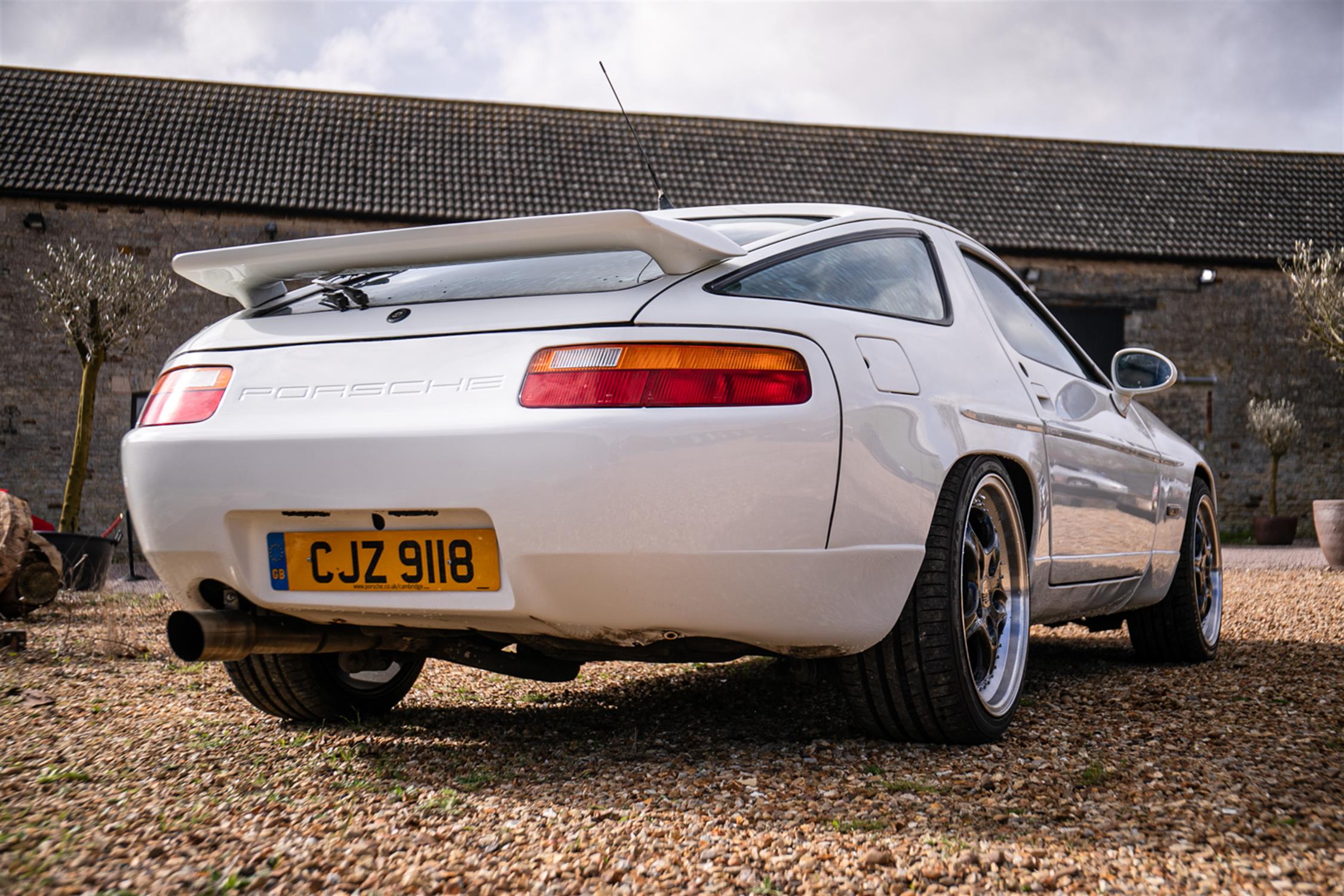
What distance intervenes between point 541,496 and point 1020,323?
6.98 ft

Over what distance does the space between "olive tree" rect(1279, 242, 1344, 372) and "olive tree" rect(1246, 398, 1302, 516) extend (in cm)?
122

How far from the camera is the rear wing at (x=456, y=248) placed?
236 centimetres

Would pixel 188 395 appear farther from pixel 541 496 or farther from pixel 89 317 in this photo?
pixel 89 317

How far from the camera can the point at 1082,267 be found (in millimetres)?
21016

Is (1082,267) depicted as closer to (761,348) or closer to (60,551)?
(60,551)

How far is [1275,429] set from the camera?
64.0 feet

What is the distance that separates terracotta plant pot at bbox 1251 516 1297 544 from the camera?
18.8 meters

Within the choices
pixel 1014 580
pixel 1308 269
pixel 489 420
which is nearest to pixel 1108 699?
pixel 1014 580

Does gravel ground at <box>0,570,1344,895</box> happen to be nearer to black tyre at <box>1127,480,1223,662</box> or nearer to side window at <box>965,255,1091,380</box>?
black tyre at <box>1127,480,1223,662</box>

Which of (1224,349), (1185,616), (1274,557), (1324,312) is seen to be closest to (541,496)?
(1185,616)

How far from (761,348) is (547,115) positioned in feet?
69.5

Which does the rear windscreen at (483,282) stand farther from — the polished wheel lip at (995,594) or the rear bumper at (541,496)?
the polished wheel lip at (995,594)

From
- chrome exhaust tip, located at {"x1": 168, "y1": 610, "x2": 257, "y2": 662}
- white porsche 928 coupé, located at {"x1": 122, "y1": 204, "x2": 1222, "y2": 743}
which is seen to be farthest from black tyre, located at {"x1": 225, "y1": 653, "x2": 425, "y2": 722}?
chrome exhaust tip, located at {"x1": 168, "y1": 610, "x2": 257, "y2": 662}

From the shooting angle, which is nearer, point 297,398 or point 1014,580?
point 297,398
